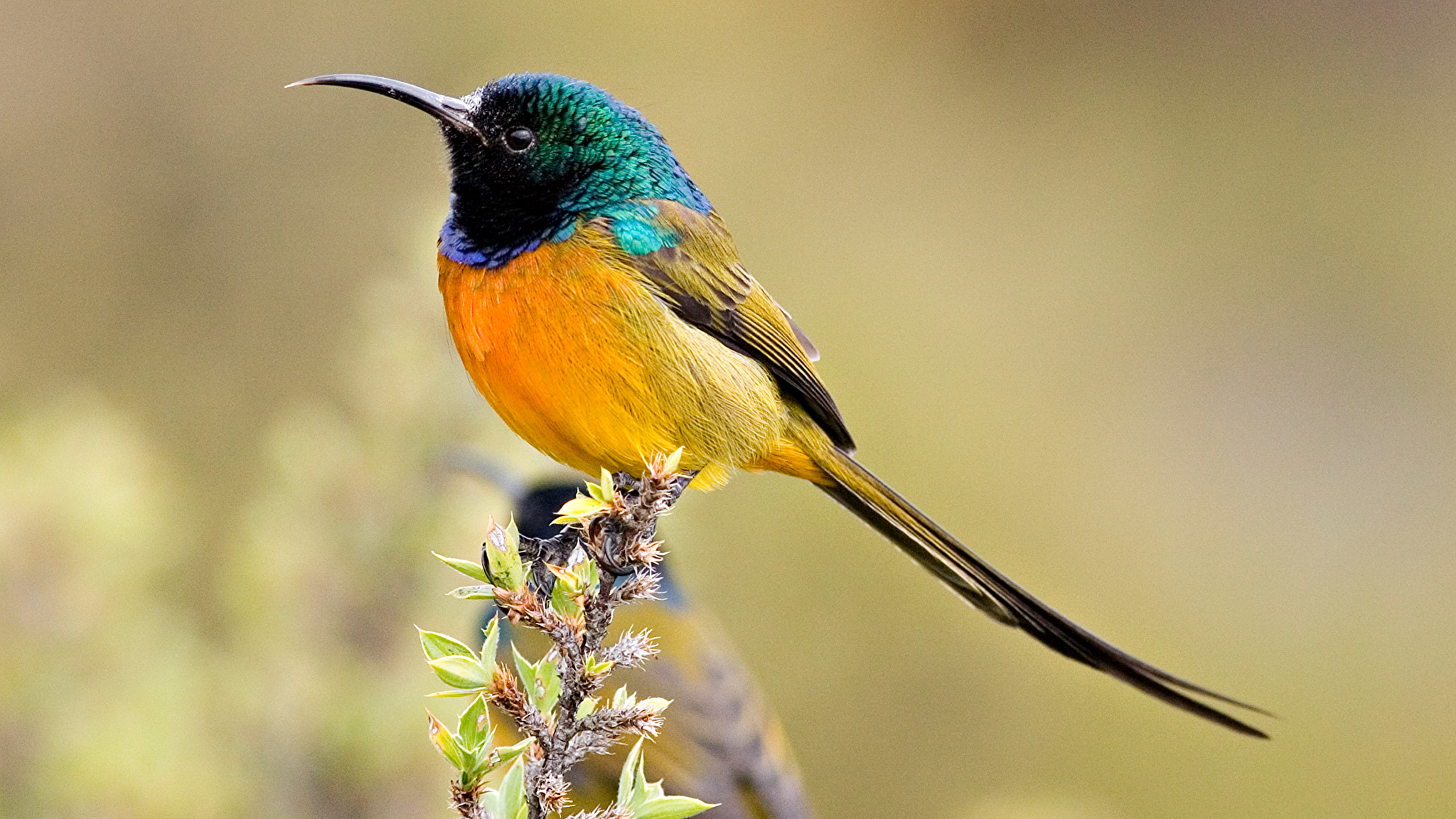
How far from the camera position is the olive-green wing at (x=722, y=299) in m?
3.00

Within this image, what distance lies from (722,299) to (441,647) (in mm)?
1627

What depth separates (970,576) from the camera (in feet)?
9.97

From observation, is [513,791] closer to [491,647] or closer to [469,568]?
[491,647]

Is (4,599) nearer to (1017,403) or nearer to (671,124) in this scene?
(671,124)

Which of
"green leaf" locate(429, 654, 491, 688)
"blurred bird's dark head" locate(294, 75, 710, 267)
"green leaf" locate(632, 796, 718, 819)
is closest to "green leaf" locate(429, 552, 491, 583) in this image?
"green leaf" locate(429, 654, 491, 688)

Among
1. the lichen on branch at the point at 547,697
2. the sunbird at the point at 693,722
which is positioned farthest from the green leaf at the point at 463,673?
the sunbird at the point at 693,722

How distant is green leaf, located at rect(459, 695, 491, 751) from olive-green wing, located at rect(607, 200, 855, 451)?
148cm

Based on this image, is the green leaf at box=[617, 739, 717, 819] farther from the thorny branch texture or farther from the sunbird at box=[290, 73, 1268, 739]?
the sunbird at box=[290, 73, 1268, 739]

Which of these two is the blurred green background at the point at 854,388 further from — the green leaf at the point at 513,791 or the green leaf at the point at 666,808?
the green leaf at the point at 513,791

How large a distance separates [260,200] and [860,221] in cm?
335

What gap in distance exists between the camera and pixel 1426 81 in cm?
948

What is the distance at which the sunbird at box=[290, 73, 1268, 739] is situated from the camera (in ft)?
8.85

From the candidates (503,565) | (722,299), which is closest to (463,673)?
(503,565)

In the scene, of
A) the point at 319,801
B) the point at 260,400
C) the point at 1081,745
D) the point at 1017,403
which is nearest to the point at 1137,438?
the point at 1017,403
